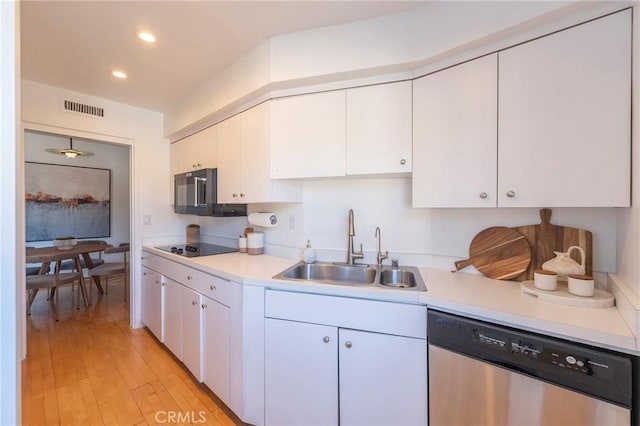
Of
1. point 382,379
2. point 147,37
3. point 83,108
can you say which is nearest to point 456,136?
point 382,379

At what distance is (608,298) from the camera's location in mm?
1071

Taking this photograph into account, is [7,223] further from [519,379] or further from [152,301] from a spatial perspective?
[152,301]

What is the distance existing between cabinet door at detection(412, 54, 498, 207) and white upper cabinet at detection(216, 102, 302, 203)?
3.15 feet

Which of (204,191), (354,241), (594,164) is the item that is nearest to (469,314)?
(594,164)

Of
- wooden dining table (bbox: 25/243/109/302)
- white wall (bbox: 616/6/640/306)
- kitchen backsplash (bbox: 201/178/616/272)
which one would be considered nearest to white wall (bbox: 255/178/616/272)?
kitchen backsplash (bbox: 201/178/616/272)

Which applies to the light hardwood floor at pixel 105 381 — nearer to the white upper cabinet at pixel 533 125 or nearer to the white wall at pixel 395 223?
the white wall at pixel 395 223

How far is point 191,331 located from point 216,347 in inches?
14.7

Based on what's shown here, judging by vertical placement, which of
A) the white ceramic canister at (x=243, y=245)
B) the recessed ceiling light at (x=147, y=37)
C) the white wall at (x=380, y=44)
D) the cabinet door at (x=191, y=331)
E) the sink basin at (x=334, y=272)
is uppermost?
the recessed ceiling light at (x=147, y=37)

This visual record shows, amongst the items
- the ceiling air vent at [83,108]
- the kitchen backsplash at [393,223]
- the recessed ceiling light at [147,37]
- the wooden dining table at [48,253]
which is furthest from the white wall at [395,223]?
the wooden dining table at [48,253]

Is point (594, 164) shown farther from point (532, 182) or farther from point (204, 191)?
point (204, 191)

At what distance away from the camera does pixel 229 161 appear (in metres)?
2.25

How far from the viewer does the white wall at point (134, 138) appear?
7.88 feet

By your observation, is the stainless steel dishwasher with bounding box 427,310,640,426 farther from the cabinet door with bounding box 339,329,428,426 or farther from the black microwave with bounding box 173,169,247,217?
the black microwave with bounding box 173,169,247,217

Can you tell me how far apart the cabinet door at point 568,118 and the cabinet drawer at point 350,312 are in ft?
2.37
